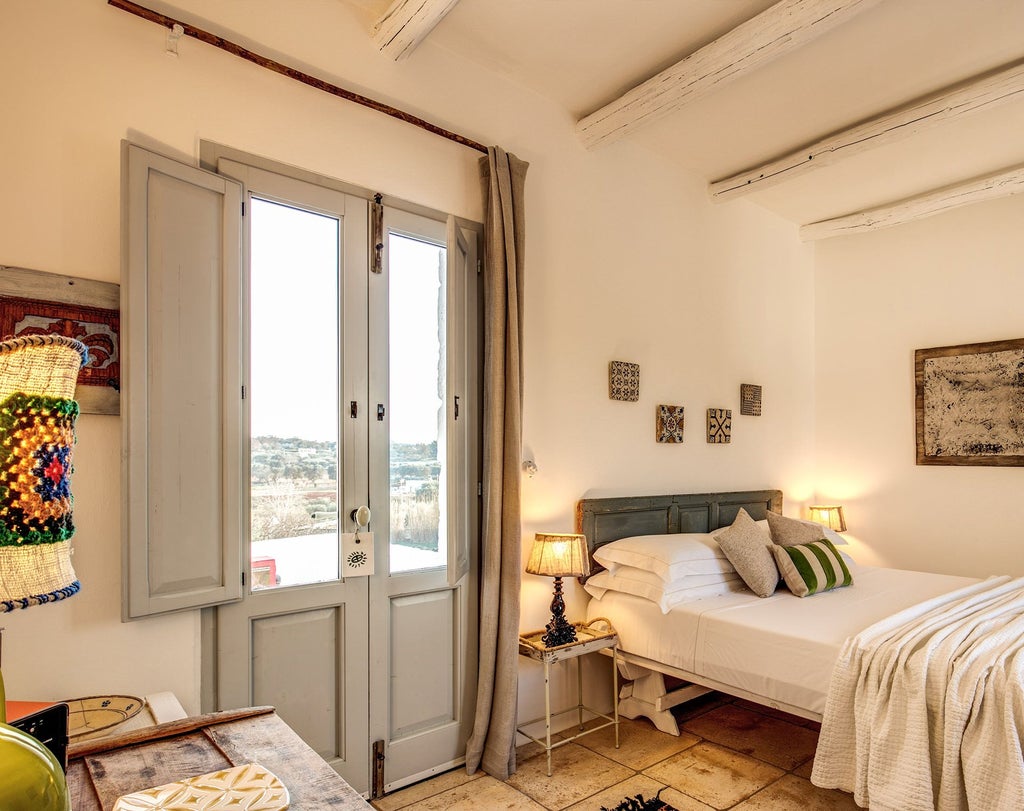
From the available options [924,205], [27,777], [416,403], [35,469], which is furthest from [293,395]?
[924,205]

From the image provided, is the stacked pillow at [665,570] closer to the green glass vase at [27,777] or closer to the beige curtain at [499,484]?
the beige curtain at [499,484]

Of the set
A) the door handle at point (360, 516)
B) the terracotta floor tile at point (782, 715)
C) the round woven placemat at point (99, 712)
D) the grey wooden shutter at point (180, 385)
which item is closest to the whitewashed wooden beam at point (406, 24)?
the grey wooden shutter at point (180, 385)

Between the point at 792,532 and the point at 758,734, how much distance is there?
1019mm

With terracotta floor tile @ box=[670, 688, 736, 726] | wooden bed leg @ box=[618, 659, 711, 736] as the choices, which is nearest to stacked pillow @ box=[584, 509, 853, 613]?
wooden bed leg @ box=[618, 659, 711, 736]

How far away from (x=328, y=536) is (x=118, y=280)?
1104 millimetres

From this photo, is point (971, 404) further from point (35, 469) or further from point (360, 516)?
point (35, 469)

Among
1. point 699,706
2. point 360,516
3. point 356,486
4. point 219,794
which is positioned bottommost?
point 699,706

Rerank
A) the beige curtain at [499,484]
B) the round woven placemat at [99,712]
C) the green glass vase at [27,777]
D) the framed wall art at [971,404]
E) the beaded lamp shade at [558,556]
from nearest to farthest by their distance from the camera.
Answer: the green glass vase at [27,777] < the round woven placemat at [99,712] < the beige curtain at [499,484] < the beaded lamp shade at [558,556] < the framed wall art at [971,404]

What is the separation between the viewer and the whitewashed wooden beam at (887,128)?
9.81 feet

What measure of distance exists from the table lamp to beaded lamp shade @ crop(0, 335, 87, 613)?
2.37 metres

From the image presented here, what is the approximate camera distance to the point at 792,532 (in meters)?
3.59

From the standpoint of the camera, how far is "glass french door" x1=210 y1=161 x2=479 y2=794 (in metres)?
2.35

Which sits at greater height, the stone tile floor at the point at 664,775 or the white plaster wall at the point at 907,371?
the white plaster wall at the point at 907,371

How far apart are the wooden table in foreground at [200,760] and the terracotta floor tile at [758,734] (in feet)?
8.08
